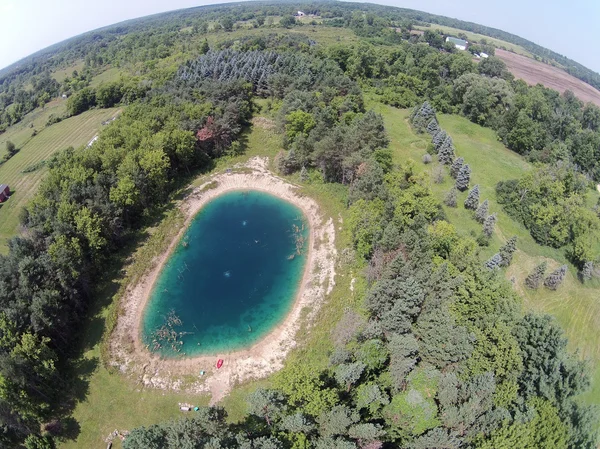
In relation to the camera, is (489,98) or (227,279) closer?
(227,279)

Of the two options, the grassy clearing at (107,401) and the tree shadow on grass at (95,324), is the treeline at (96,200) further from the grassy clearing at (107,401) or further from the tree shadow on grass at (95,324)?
the grassy clearing at (107,401)

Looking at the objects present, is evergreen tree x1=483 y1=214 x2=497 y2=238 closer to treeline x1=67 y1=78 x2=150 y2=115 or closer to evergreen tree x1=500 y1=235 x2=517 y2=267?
evergreen tree x1=500 y1=235 x2=517 y2=267

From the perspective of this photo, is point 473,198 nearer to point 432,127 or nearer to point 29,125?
point 432,127

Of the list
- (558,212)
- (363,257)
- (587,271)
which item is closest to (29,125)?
(363,257)

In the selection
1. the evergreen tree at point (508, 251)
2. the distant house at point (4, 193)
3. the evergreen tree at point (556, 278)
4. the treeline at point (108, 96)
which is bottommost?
the evergreen tree at point (556, 278)

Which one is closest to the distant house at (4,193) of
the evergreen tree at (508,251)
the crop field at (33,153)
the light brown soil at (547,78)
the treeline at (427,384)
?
the crop field at (33,153)

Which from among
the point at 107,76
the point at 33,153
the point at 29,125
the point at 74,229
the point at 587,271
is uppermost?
the point at 107,76
